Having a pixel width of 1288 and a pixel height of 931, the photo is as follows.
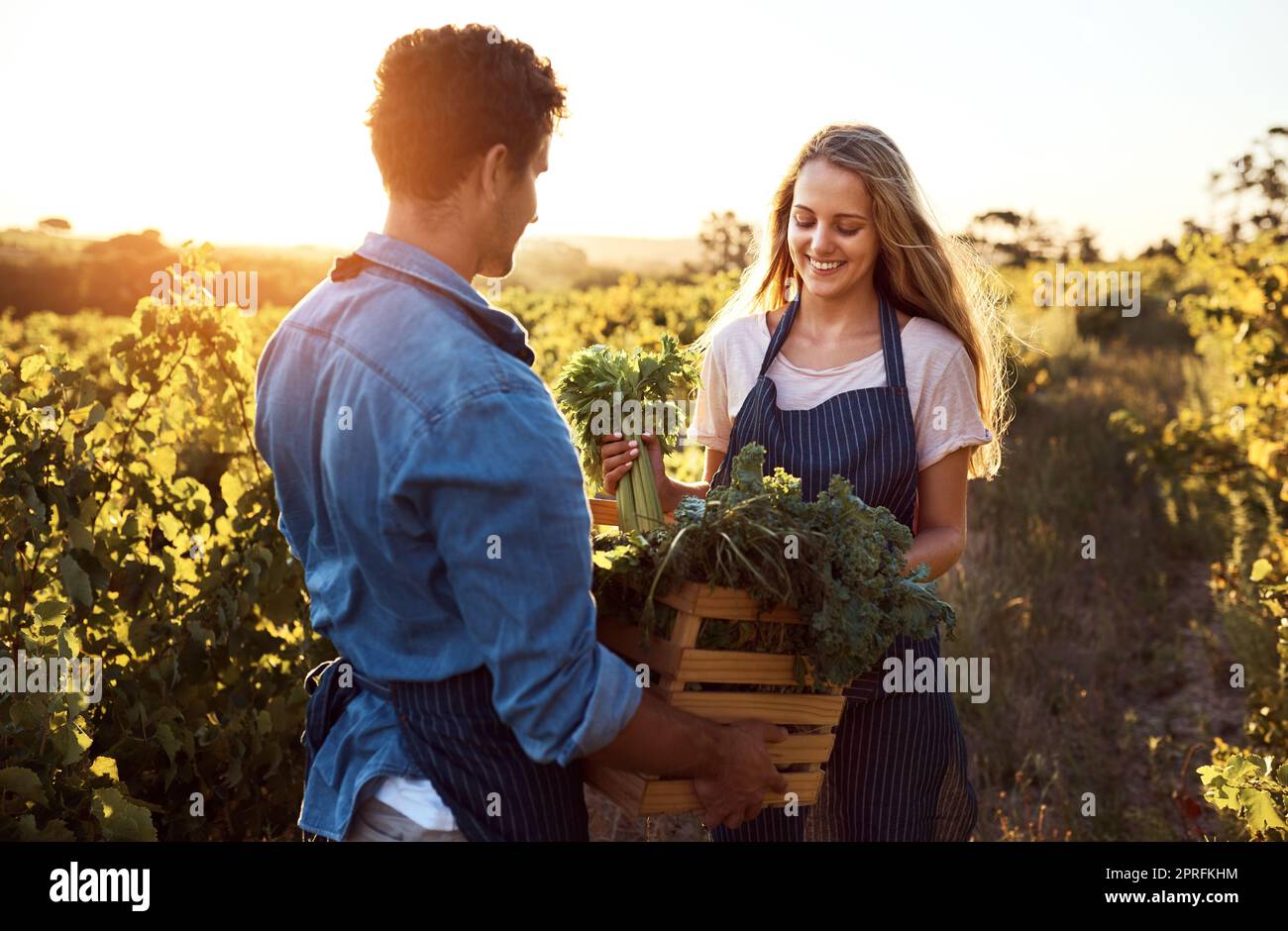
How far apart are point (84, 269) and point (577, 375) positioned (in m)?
31.6

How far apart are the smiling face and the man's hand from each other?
4.31 ft

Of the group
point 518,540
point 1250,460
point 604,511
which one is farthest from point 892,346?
point 1250,460

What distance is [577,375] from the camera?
276 centimetres

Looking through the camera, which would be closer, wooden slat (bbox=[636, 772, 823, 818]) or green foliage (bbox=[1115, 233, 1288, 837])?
wooden slat (bbox=[636, 772, 823, 818])

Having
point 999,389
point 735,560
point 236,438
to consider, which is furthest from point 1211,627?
point 735,560

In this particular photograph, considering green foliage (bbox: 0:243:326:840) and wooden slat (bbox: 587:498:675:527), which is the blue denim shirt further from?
green foliage (bbox: 0:243:326:840)

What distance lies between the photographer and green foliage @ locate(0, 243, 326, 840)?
11.1 ft

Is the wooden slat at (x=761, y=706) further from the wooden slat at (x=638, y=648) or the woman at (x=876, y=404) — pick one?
the woman at (x=876, y=404)

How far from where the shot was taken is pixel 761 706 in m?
2.05

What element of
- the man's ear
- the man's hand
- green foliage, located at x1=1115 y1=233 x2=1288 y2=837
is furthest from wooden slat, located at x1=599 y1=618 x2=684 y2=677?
green foliage, located at x1=1115 y1=233 x2=1288 y2=837

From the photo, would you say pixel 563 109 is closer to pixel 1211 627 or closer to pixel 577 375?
pixel 577 375

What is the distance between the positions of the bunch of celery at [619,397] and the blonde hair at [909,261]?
0.53m

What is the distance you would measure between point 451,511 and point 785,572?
1.99 feet

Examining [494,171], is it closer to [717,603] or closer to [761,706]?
[717,603]
